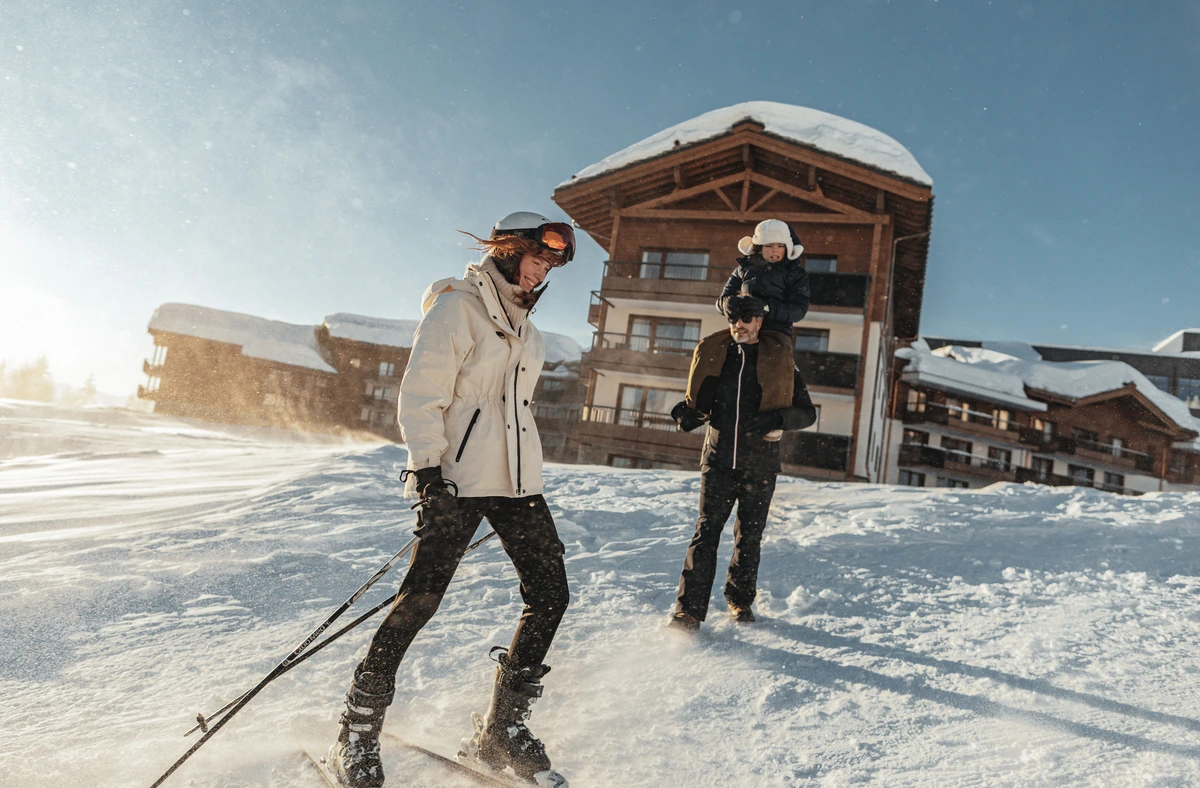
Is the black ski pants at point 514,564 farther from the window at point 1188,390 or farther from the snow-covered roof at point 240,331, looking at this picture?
the window at point 1188,390

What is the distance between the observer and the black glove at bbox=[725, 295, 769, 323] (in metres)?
3.55

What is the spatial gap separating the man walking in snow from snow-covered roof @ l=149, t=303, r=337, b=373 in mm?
38000

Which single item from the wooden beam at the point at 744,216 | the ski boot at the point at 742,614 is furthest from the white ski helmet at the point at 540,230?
the wooden beam at the point at 744,216

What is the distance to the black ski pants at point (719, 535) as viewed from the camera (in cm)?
344

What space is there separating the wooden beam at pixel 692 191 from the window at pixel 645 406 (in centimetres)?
562

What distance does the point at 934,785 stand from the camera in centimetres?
212

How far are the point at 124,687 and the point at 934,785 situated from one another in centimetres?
317

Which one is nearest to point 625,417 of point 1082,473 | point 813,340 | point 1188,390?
point 813,340

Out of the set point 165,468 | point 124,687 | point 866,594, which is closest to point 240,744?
point 124,687

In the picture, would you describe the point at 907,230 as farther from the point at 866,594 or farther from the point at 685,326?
the point at 866,594

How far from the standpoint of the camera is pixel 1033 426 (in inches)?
1252

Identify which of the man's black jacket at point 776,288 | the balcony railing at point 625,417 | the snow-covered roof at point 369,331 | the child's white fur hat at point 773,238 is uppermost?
the snow-covered roof at point 369,331

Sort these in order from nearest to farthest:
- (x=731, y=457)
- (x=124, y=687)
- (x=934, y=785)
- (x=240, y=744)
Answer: (x=934, y=785) < (x=240, y=744) < (x=124, y=687) < (x=731, y=457)

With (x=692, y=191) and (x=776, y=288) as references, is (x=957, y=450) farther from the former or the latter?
(x=776, y=288)
